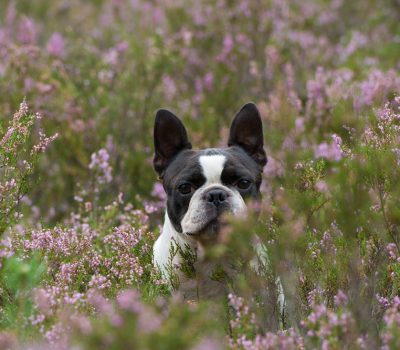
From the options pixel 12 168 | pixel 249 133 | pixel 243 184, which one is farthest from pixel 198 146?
pixel 12 168

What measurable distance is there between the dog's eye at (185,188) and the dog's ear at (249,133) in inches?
27.0

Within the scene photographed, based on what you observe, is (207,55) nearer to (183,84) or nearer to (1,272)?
(183,84)

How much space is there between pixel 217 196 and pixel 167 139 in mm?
888

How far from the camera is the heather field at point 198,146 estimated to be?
126 inches

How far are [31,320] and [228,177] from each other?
190 cm

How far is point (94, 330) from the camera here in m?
2.45

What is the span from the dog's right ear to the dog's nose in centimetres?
81

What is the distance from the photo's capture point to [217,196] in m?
4.43

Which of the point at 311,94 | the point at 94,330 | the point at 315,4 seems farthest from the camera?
the point at 315,4

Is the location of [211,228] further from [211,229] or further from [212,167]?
[212,167]

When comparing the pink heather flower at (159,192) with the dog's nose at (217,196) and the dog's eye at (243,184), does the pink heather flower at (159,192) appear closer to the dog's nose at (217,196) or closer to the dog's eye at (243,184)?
the dog's eye at (243,184)

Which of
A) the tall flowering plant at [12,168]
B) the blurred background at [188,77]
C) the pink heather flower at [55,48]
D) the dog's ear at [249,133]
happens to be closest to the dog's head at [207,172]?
the dog's ear at [249,133]

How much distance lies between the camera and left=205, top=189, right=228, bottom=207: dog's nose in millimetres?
4434

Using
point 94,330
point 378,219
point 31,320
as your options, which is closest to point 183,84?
point 378,219
